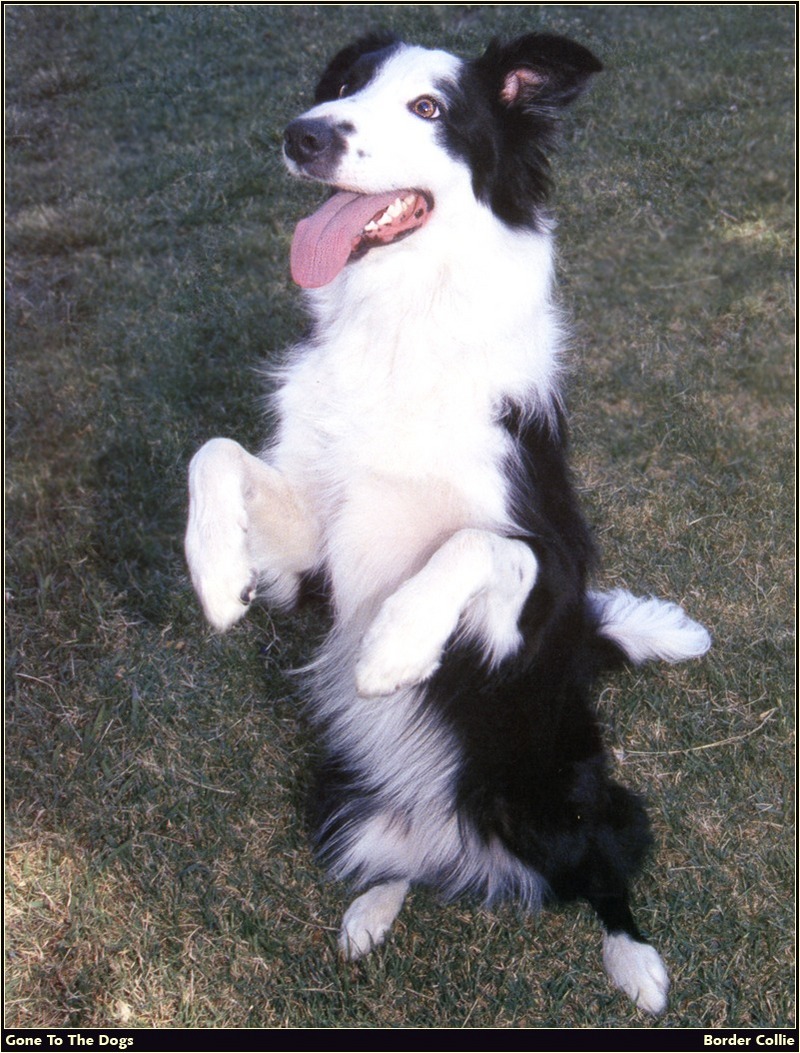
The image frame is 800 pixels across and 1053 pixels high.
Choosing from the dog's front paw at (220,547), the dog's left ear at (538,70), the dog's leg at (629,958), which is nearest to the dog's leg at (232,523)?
the dog's front paw at (220,547)

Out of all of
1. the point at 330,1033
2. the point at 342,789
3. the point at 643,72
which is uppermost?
the point at 643,72

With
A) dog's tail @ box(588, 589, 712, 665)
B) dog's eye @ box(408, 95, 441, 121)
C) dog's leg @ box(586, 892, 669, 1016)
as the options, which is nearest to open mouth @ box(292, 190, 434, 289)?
dog's eye @ box(408, 95, 441, 121)

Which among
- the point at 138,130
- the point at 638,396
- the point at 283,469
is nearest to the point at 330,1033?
the point at 283,469

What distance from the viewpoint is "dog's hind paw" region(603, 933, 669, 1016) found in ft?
8.52

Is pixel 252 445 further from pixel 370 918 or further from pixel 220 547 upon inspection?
pixel 370 918

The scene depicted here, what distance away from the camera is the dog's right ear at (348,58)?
284cm

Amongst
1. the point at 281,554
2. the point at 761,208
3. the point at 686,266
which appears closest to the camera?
the point at 281,554

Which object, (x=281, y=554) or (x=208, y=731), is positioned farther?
(x=208, y=731)

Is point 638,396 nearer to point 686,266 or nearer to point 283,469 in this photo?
point 686,266

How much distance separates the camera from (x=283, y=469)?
2648mm

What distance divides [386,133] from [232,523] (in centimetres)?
107

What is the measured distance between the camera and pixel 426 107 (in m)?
2.50

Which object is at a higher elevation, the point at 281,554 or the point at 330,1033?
the point at 281,554

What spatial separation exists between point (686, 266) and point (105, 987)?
4.67 meters
